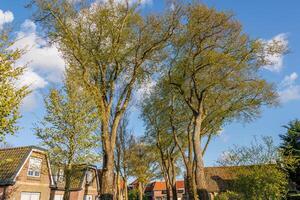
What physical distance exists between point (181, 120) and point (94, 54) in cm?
1339

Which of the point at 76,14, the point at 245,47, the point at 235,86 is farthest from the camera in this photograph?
the point at 235,86

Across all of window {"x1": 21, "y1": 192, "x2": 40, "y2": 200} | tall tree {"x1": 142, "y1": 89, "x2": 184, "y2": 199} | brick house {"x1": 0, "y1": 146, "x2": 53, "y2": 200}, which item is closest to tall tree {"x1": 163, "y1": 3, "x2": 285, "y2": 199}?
tall tree {"x1": 142, "y1": 89, "x2": 184, "y2": 199}

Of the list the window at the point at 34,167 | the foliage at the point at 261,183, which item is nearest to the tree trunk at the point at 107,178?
the foliage at the point at 261,183

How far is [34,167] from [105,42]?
19.0m

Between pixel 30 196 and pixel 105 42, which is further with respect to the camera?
pixel 30 196

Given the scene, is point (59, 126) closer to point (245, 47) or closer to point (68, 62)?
point (68, 62)

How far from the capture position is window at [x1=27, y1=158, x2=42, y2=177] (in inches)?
1161

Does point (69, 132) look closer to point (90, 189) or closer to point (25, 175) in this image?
point (25, 175)

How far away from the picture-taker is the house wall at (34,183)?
27219 millimetres

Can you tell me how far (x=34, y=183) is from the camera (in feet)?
97.2

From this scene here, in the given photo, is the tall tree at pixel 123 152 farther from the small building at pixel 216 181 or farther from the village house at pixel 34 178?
the small building at pixel 216 181

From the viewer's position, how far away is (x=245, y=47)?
19.9 meters

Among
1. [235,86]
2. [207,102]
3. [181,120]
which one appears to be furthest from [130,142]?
[235,86]

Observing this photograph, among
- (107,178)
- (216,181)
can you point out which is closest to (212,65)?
(107,178)
